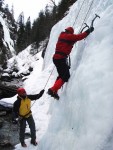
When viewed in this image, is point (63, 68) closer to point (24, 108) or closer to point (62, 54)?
point (62, 54)

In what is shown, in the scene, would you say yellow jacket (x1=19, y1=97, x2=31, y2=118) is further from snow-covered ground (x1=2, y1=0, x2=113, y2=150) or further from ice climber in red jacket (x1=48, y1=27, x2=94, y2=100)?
ice climber in red jacket (x1=48, y1=27, x2=94, y2=100)

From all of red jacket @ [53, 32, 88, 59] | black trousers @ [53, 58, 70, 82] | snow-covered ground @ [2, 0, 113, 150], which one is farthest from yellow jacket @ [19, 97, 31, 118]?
red jacket @ [53, 32, 88, 59]

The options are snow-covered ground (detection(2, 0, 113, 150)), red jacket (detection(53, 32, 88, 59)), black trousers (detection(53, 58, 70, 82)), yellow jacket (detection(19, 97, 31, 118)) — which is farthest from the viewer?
yellow jacket (detection(19, 97, 31, 118))

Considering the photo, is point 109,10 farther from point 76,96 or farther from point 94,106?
point 94,106

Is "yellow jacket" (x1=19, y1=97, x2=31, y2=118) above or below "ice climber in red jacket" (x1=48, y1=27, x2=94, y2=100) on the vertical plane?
below

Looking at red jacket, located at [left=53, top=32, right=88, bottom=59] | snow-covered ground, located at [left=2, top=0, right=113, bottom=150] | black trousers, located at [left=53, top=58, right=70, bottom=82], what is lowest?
snow-covered ground, located at [left=2, top=0, right=113, bottom=150]

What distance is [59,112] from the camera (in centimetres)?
794

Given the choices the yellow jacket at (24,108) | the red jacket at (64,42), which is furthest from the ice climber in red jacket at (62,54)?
the yellow jacket at (24,108)

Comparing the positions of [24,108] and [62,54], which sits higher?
[62,54]

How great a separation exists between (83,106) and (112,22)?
2024 mm

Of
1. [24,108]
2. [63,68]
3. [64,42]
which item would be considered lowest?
[24,108]

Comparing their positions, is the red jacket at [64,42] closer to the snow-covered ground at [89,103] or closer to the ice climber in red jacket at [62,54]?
the ice climber in red jacket at [62,54]

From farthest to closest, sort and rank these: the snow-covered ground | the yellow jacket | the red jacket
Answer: the yellow jacket, the red jacket, the snow-covered ground

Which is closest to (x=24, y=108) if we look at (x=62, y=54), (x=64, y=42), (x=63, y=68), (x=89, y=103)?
(x=63, y=68)
